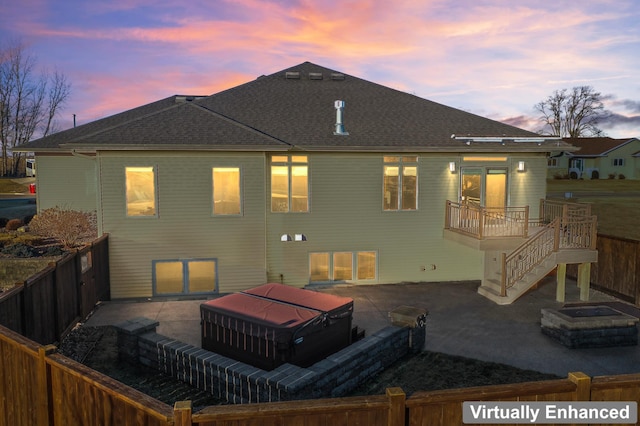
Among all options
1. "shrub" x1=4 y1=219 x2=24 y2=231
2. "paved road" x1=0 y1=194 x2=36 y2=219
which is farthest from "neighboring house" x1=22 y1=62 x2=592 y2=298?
"paved road" x1=0 y1=194 x2=36 y2=219

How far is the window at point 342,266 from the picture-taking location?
15852 millimetres

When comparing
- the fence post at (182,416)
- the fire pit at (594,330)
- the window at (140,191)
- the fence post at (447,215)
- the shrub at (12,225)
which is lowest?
the fire pit at (594,330)

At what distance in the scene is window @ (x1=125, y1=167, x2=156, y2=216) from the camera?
46.4ft

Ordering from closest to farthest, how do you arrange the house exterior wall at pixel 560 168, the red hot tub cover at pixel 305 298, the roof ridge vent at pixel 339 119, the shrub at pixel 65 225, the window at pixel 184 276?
the red hot tub cover at pixel 305 298
the window at pixel 184 276
the roof ridge vent at pixel 339 119
the shrub at pixel 65 225
the house exterior wall at pixel 560 168

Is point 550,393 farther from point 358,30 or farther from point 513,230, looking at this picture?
point 358,30

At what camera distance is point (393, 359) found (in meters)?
9.56

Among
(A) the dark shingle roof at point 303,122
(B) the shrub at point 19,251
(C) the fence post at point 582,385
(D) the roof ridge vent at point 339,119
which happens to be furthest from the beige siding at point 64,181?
(C) the fence post at point 582,385

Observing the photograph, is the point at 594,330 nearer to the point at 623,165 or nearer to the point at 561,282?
the point at 561,282

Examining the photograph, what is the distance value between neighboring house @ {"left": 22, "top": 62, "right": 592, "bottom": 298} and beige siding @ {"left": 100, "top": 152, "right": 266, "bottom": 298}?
0.03 metres

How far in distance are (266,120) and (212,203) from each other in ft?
14.0

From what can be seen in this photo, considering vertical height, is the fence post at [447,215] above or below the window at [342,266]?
above

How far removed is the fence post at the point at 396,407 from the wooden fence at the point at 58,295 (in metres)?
6.51

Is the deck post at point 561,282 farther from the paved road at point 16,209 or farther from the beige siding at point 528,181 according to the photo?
the paved road at point 16,209

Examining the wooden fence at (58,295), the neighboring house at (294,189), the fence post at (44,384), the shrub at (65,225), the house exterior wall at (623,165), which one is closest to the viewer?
the fence post at (44,384)
